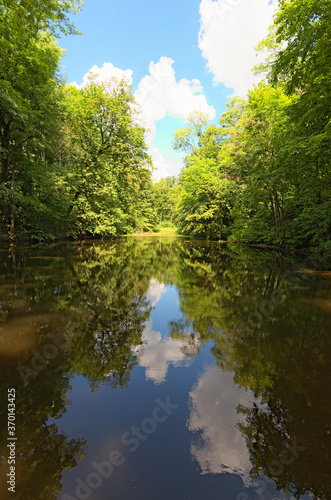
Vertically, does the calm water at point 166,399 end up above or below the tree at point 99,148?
below

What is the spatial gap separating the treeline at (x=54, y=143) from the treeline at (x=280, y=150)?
8686 millimetres

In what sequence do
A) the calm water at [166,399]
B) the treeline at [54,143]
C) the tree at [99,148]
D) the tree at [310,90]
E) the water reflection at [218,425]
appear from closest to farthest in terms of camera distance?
the calm water at [166,399] → the water reflection at [218,425] → the tree at [310,90] → the treeline at [54,143] → the tree at [99,148]

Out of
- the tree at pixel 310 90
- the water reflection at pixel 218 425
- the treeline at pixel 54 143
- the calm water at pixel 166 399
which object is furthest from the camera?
the treeline at pixel 54 143

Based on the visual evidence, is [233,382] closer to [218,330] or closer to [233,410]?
[233,410]

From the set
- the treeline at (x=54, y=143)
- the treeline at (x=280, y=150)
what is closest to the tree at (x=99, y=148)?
the treeline at (x=54, y=143)

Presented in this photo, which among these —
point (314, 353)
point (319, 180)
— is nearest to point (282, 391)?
point (314, 353)

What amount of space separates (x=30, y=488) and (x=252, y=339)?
302cm

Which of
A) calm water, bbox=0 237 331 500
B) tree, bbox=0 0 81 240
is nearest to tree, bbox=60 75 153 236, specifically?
tree, bbox=0 0 81 240

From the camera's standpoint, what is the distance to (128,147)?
2156 centimetres

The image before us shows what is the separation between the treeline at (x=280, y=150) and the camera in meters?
9.03

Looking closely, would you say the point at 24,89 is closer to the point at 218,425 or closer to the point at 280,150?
the point at 280,150

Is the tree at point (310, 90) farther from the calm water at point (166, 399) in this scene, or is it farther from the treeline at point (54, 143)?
the treeline at point (54, 143)

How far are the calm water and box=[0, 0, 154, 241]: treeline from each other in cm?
1046

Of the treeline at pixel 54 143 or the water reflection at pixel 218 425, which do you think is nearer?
the water reflection at pixel 218 425
